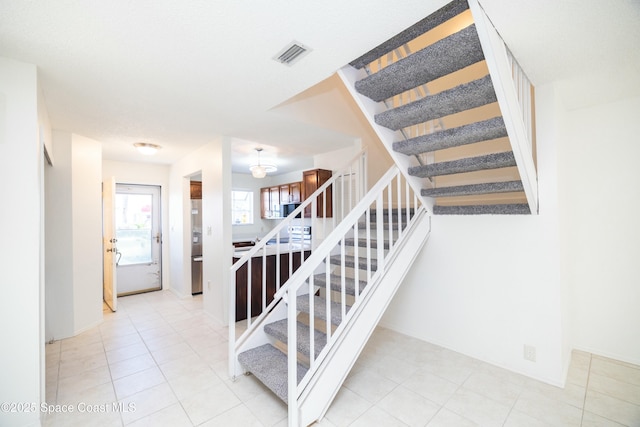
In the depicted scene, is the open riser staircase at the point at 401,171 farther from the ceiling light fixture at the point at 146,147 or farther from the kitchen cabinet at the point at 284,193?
the kitchen cabinet at the point at 284,193

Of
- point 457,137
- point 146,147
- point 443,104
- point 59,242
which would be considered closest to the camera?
point 443,104

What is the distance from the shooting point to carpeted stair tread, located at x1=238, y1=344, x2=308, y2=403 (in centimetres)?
205

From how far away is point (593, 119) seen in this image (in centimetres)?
276

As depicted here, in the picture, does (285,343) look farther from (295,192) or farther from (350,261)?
(295,192)

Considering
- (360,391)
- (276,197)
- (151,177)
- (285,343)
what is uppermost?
(151,177)

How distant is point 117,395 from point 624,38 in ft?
13.8

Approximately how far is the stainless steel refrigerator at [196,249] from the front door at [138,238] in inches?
32.4

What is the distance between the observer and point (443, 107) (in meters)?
1.87

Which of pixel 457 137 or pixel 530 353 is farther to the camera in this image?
pixel 530 353

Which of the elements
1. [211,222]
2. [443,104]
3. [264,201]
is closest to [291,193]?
[264,201]

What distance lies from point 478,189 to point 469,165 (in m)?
0.29

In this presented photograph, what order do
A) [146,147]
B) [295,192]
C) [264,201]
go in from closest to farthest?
[146,147]
[295,192]
[264,201]

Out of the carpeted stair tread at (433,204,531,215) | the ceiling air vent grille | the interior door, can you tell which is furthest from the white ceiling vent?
the interior door

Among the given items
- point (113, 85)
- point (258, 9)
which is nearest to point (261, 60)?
point (258, 9)
